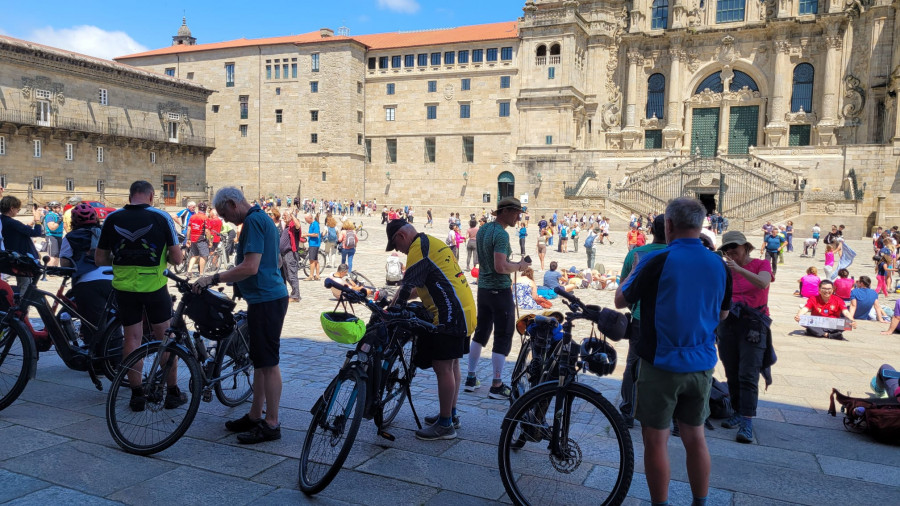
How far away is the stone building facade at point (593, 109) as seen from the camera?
37750 millimetres

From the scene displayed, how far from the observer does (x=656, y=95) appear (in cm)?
4759

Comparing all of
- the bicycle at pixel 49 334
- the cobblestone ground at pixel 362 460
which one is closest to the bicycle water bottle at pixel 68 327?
the bicycle at pixel 49 334

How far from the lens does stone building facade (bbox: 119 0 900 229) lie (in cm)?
3775

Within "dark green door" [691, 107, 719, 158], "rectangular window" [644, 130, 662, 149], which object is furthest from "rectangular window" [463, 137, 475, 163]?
"dark green door" [691, 107, 719, 158]

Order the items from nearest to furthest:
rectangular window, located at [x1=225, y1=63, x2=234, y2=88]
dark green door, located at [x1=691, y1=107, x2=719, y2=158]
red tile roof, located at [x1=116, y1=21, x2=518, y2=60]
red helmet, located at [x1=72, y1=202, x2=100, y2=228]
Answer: red helmet, located at [x1=72, y1=202, x2=100, y2=228]
dark green door, located at [x1=691, y1=107, x2=719, y2=158]
red tile roof, located at [x1=116, y1=21, x2=518, y2=60]
rectangular window, located at [x1=225, y1=63, x2=234, y2=88]

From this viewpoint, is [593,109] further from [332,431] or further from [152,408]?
[332,431]

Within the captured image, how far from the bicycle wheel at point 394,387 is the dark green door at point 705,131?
4519 cm

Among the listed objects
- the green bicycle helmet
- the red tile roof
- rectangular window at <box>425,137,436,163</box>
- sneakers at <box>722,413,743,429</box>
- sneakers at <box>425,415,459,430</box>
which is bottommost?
sneakers at <box>722,413,743,429</box>

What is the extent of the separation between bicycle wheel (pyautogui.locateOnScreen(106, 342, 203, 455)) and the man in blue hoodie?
2914 millimetres

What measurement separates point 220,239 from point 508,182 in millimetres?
36751

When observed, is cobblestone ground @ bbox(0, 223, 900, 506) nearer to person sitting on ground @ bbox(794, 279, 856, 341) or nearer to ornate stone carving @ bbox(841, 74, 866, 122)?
person sitting on ground @ bbox(794, 279, 856, 341)

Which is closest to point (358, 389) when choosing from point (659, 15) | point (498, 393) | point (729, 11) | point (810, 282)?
point (498, 393)

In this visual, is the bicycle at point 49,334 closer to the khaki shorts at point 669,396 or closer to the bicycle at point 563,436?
the bicycle at point 563,436

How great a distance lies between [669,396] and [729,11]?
48.7 metres
